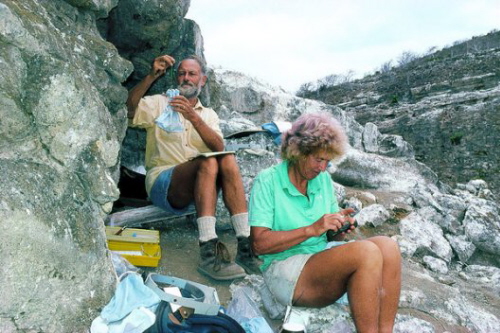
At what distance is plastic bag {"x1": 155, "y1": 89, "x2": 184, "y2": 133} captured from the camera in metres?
3.75

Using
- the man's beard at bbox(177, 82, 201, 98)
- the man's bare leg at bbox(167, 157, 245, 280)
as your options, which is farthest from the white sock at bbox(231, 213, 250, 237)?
the man's beard at bbox(177, 82, 201, 98)

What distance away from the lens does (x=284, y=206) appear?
251 cm

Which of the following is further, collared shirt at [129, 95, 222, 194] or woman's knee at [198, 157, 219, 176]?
collared shirt at [129, 95, 222, 194]

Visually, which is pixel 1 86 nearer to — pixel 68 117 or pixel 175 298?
→ pixel 68 117

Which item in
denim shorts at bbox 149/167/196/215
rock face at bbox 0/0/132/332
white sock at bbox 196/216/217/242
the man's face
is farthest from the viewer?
the man's face

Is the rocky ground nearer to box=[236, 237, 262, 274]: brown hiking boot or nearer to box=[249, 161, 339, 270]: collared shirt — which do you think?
box=[236, 237, 262, 274]: brown hiking boot

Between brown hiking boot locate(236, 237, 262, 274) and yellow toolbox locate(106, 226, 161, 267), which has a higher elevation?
yellow toolbox locate(106, 226, 161, 267)

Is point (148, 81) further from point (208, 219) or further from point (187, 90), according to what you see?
point (208, 219)

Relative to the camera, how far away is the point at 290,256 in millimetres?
2510

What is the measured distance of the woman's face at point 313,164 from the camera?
8.27 feet

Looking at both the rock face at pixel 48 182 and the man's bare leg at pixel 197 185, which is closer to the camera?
the rock face at pixel 48 182

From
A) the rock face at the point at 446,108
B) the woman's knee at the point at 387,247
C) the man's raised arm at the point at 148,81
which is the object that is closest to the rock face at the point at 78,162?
the man's raised arm at the point at 148,81

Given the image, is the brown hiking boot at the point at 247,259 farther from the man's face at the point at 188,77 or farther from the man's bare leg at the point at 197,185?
the man's face at the point at 188,77

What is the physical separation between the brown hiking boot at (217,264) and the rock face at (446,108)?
14.0 m
